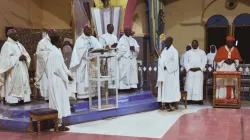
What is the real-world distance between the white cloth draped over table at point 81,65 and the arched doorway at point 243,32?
20.9 ft

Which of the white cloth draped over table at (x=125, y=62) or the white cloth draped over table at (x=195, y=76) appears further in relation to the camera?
the white cloth draped over table at (x=195, y=76)

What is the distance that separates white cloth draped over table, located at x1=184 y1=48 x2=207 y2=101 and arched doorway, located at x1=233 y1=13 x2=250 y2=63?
3.42 meters

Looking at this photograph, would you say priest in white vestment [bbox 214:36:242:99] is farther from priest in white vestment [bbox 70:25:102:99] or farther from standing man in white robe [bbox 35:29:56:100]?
standing man in white robe [bbox 35:29:56:100]

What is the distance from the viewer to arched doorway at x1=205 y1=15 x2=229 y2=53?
11.0 meters

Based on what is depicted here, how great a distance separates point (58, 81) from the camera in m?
5.54

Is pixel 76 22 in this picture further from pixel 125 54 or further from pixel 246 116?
→ pixel 246 116

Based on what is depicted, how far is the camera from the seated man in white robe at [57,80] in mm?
5461

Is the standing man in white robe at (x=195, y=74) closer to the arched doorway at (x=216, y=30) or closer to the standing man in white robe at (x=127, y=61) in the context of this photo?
the standing man in white robe at (x=127, y=61)

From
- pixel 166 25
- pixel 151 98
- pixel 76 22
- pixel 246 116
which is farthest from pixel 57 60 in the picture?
pixel 166 25

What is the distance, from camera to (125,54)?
307 inches

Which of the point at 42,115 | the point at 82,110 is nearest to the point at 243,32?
the point at 82,110

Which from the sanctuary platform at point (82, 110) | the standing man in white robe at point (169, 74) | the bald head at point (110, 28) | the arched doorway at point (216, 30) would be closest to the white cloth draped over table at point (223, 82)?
the standing man in white robe at point (169, 74)

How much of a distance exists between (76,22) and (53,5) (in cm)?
509

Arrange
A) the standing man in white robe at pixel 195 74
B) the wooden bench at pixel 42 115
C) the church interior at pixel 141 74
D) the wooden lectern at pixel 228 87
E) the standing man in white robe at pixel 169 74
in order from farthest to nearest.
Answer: the standing man in white robe at pixel 195 74, the wooden lectern at pixel 228 87, the standing man in white robe at pixel 169 74, the church interior at pixel 141 74, the wooden bench at pixel 42 115
